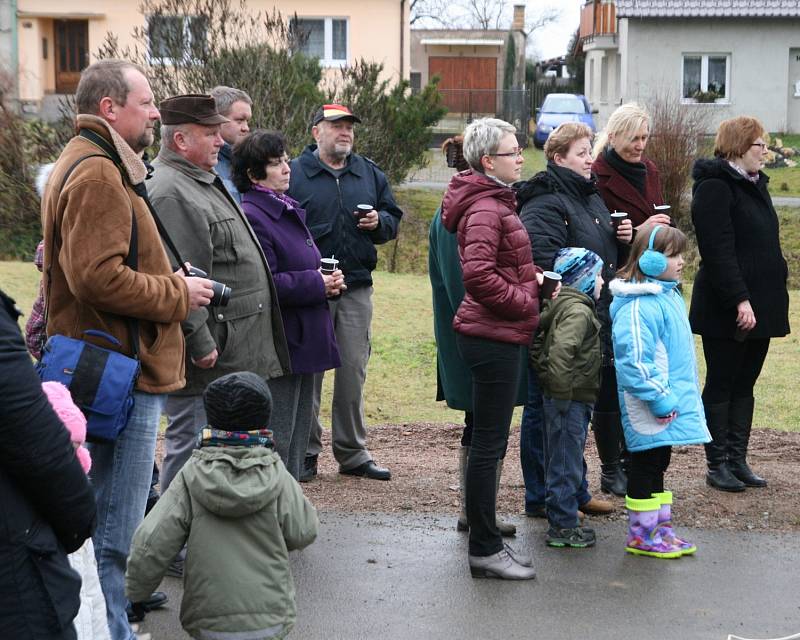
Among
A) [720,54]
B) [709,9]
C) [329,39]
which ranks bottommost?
[329,39]

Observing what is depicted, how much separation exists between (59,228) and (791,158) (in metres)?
32.6

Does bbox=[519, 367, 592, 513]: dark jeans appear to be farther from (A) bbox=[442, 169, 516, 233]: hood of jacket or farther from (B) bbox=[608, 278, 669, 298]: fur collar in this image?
(A) bbox=[442, 169, 516, 233]: hood of jacket

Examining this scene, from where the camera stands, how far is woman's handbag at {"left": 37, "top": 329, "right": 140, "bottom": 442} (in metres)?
4.05

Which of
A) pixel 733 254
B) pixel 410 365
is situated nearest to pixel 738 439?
pixel 733 254

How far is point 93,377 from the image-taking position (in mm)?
4062

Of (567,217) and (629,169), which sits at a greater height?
(629,169)

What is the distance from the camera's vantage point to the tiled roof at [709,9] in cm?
4084

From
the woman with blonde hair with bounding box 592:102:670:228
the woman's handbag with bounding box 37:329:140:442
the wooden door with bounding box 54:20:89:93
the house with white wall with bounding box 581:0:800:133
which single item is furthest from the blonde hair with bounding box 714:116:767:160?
the house with white wall with bounding box 581:0:800:133

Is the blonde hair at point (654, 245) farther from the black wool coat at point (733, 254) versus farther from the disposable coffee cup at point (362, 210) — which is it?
the disposable coffee cup at point (362, 210)

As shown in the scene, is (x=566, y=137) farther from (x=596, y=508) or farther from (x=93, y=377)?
(x=93, y=377)

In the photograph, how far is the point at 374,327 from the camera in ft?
44.4

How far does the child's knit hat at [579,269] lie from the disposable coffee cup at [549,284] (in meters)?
0.51

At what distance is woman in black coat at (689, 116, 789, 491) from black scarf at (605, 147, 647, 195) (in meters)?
0.32

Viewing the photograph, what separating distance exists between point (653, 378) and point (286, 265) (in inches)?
72.6
